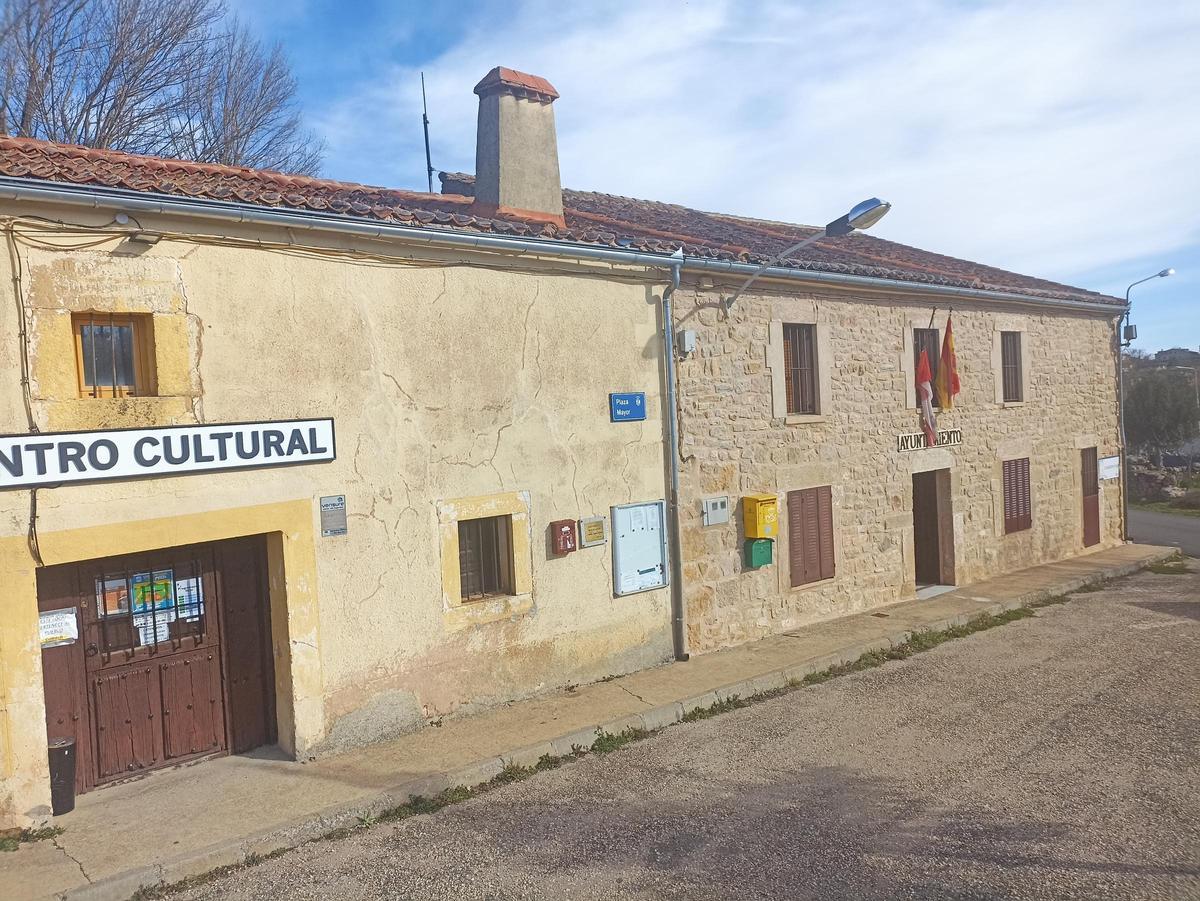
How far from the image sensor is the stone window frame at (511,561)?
24.2 feet

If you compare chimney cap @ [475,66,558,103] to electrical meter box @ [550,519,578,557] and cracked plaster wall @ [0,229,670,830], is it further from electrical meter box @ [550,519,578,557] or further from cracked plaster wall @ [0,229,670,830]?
electrical meter box @ [550,519,578,557]

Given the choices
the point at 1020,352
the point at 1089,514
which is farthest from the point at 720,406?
the point at 1089,514

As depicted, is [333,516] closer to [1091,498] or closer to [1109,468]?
[1091,498]

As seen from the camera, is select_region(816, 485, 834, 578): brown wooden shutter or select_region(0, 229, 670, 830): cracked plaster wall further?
select_region(816, 485, 834, 578): brown wooden shutter

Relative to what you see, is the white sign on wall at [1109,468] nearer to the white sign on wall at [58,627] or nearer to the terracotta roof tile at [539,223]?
the terracotta roof tile at [539,223]

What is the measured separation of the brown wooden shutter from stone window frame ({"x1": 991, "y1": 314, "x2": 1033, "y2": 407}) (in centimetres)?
465

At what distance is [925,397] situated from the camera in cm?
1240

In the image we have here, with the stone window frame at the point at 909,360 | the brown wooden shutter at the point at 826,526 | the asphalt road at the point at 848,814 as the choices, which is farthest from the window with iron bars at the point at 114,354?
the stone window frame at the point at 909,360

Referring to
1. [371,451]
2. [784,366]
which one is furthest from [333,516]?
[784,366]

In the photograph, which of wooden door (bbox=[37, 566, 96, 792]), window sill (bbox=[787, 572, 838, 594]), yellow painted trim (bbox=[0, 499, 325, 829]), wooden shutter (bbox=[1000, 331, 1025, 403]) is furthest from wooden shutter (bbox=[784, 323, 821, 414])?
wooden door (bbox=[37, 566, 96, 792])

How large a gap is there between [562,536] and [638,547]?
1023 mm

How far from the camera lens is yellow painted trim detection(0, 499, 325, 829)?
5.39 meters

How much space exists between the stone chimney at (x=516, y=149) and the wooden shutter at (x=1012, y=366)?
26.8 feet

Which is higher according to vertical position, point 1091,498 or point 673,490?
point 673,490
